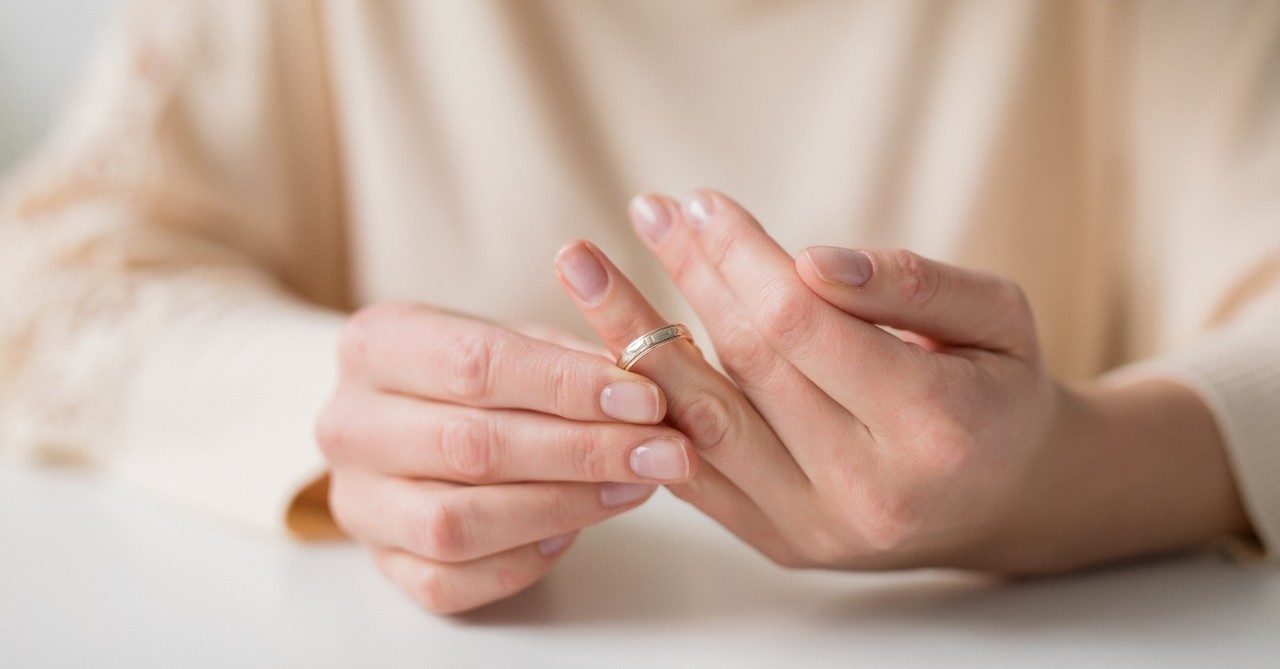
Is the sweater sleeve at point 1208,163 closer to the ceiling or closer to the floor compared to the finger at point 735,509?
closer to the ceiling

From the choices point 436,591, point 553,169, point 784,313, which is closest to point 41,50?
point 553,169

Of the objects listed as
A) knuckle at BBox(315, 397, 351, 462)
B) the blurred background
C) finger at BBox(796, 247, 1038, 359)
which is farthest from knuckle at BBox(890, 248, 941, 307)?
the blurred background

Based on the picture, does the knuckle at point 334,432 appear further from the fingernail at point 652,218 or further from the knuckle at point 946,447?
the knuckle at point 946,447

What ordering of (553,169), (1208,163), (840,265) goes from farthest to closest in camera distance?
(553,169)
(1208,163)
(840,265)

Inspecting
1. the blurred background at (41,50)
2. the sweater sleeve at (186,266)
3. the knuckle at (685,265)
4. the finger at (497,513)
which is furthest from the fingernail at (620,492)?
the blurred background at (41,50)

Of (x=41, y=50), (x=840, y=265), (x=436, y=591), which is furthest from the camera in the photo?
(x=41, y=50)

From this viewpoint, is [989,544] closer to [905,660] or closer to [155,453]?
[905,660]

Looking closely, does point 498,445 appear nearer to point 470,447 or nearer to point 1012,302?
point 470,447

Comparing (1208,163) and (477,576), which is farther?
(1208,163)
